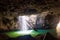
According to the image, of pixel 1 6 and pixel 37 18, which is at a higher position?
pixel 1 6

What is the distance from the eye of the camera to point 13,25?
7.73 m

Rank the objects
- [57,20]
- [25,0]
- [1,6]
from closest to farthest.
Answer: [25,0] → [1,6] → [57,20]

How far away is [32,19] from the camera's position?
8.10 m

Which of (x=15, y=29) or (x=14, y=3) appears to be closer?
(x=14, y=3)

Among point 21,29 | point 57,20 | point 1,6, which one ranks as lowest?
point 21,29

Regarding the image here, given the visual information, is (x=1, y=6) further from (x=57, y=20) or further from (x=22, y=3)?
(x=57, y=20)

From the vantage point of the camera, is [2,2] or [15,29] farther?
[15,29]

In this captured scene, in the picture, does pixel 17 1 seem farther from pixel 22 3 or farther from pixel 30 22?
pixel 30 22

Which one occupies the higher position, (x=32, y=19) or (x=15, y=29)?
(x=32, y=19)

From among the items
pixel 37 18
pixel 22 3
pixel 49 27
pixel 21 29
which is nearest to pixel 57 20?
pixel 49 27

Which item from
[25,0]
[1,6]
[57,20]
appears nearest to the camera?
[25,0]

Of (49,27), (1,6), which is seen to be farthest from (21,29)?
(1,6)

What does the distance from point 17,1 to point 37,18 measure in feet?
15.2

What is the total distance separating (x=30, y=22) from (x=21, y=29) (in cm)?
75
